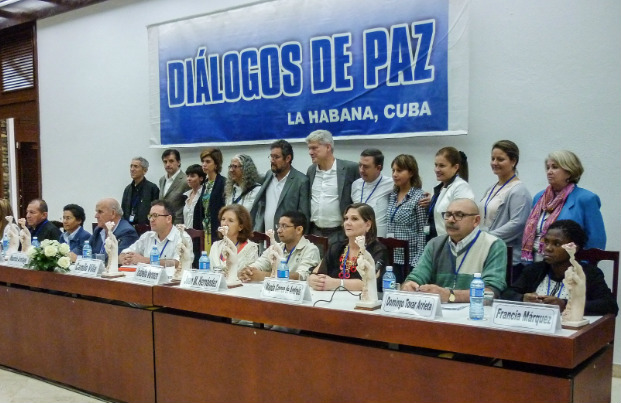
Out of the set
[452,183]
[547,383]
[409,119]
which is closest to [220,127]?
[409,119]

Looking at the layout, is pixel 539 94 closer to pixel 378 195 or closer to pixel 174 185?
pixel 378 195

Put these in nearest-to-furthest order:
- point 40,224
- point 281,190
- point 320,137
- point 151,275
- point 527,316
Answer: point 527,316
point 151,275
point 320,137
point 281,190
point 40,224

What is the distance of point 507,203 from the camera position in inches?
123

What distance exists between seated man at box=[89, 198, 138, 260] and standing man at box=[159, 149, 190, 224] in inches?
35.2

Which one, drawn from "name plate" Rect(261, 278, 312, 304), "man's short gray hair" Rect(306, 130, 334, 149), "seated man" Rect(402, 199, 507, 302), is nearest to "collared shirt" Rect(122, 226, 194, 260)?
"man's short gray hair" Rect(306, 130, 334, 149)

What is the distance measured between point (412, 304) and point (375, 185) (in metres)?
1.68

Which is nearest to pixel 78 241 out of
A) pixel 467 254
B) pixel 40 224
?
pixel 40 224

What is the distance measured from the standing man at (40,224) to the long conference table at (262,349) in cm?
85

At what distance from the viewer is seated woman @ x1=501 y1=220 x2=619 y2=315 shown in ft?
6.68

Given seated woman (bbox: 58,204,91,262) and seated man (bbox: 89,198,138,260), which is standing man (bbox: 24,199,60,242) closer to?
seated woman (bbox: 58,204,91,262)

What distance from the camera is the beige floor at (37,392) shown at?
289 centimetres

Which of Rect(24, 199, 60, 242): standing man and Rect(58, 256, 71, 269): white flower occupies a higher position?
Rect(24, 199, 60, 242): standing man

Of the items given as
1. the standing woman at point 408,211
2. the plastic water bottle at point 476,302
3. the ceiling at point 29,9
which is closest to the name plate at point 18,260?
the standing woman at point 408,211

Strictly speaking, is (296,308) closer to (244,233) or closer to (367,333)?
(367,333)
